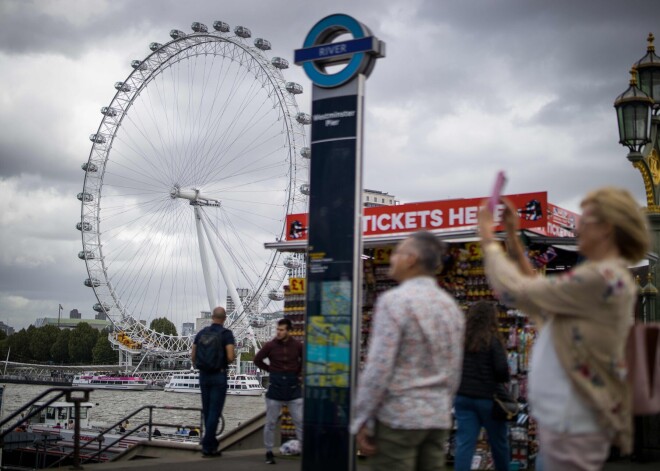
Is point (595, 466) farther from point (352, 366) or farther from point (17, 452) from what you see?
point (17, 452)

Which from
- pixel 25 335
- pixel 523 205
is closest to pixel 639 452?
pixel 523 205

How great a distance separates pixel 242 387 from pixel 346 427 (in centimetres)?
7004

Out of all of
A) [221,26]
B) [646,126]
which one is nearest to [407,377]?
[646,126]

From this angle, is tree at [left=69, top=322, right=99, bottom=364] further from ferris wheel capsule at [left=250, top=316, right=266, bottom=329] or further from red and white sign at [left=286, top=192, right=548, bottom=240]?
red and white sign at [left=286, top=192, right=548, bottom=240]

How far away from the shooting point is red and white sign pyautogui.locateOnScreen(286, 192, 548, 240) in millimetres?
9305

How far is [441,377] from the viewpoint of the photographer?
3.81 metres

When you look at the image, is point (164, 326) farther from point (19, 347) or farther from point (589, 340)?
point (589, 340)

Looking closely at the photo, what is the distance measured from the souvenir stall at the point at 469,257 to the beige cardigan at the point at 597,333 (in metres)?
5.94

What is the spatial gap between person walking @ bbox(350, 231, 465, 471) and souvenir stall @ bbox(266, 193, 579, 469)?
205 inches

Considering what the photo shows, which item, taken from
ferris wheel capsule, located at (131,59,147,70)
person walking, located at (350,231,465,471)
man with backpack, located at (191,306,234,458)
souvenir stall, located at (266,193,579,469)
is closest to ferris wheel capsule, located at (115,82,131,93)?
ferris wheel capsule, located at (131,59,147,70)

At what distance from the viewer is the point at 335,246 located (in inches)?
253

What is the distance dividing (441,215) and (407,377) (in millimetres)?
6531

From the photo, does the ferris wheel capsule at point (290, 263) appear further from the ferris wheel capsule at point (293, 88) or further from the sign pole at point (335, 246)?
the sign pole at point (335, 246)

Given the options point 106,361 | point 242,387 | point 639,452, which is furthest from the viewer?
point 106,361
